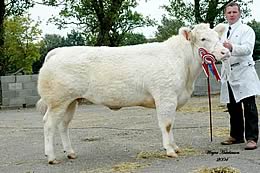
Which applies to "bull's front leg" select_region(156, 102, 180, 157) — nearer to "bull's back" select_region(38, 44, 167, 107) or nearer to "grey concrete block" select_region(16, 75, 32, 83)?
"bull's back" select_region(38, 44, 167, 107)

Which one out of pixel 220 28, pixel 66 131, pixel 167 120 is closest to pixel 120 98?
pixel 167 120

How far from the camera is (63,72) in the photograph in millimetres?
6668

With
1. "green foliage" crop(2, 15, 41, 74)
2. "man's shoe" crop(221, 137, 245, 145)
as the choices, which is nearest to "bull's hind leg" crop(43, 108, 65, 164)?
"man's shoe" crop(221, 137, 245, 145)

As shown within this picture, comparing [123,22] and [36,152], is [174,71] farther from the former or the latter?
[123,22]

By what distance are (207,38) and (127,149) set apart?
208 cm

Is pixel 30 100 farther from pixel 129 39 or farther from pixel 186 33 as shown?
pixel 186 33

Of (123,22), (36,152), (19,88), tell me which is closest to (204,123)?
Answer: (36,152)

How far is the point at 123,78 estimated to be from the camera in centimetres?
660

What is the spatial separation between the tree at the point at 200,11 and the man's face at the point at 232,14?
50.9 feet

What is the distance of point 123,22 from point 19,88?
5.92 metres

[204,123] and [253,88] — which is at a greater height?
[253,88]

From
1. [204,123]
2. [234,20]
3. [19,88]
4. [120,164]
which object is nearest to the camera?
[120,164]

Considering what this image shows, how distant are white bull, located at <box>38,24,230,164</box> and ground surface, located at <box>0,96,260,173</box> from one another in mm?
371

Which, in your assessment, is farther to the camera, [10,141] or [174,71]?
[10,141]
